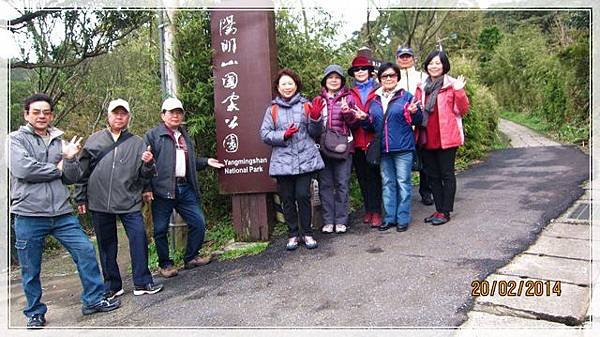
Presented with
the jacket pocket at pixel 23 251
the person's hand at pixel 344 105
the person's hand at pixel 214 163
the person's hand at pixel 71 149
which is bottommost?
the jacket pocket at pixel 23 251

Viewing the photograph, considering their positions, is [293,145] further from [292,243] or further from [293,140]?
[292,243]


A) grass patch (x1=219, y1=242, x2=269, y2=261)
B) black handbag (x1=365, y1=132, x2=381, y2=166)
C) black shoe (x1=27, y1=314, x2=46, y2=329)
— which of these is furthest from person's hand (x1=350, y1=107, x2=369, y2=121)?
black shoe (x1=27, y1=314, x2=46, y2=329)

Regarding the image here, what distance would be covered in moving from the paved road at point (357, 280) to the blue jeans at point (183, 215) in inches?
9.2

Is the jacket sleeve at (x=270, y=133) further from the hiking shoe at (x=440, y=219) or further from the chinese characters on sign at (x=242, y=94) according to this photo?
the hiking shoe at (x=440, y=219)

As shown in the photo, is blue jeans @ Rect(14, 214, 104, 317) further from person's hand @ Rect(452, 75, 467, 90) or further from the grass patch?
person's hand @ Rect(452, 75, 467, 90)

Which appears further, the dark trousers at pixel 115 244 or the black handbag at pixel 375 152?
the black handbag at pixel 375 152

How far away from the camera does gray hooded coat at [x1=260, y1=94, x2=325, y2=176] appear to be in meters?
4.46

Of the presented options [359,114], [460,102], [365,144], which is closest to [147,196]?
[359,114]

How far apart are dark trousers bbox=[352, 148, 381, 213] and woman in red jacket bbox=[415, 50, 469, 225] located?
0.57 metres

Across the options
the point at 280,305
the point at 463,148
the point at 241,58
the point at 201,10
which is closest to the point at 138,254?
the point at 280,305

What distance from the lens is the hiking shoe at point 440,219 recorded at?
15.9 ft

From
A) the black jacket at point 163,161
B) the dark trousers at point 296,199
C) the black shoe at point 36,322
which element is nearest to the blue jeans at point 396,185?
the dark trousers at point 296,199

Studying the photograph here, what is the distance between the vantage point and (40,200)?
3.58 m
